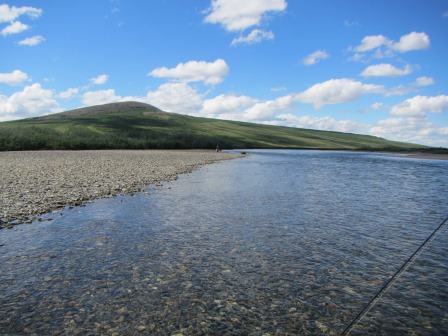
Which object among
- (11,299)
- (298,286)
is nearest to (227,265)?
(298,286)

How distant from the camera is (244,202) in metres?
20.8

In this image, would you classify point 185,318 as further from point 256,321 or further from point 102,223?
point 102,223

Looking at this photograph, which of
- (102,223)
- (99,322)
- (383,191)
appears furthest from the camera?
(383,191)

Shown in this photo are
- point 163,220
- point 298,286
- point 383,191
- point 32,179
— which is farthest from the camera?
point 383,191

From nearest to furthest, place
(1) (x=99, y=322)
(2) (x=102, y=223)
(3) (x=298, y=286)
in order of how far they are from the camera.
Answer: (1) (x=99, y=322), (3) (x=298, y=286), (2) (x=102, y=223)

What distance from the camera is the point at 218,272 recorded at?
9836 mm

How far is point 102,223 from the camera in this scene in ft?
48.5

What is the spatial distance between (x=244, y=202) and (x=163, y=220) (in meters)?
6.52

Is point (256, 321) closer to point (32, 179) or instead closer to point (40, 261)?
point (40, 261)

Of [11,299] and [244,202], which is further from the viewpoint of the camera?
[244,202]

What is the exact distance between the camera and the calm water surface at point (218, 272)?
7.17 metres

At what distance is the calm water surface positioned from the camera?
282 inches

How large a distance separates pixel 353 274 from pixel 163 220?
8.91 meters

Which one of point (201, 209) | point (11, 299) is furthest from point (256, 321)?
point (201, 209)
